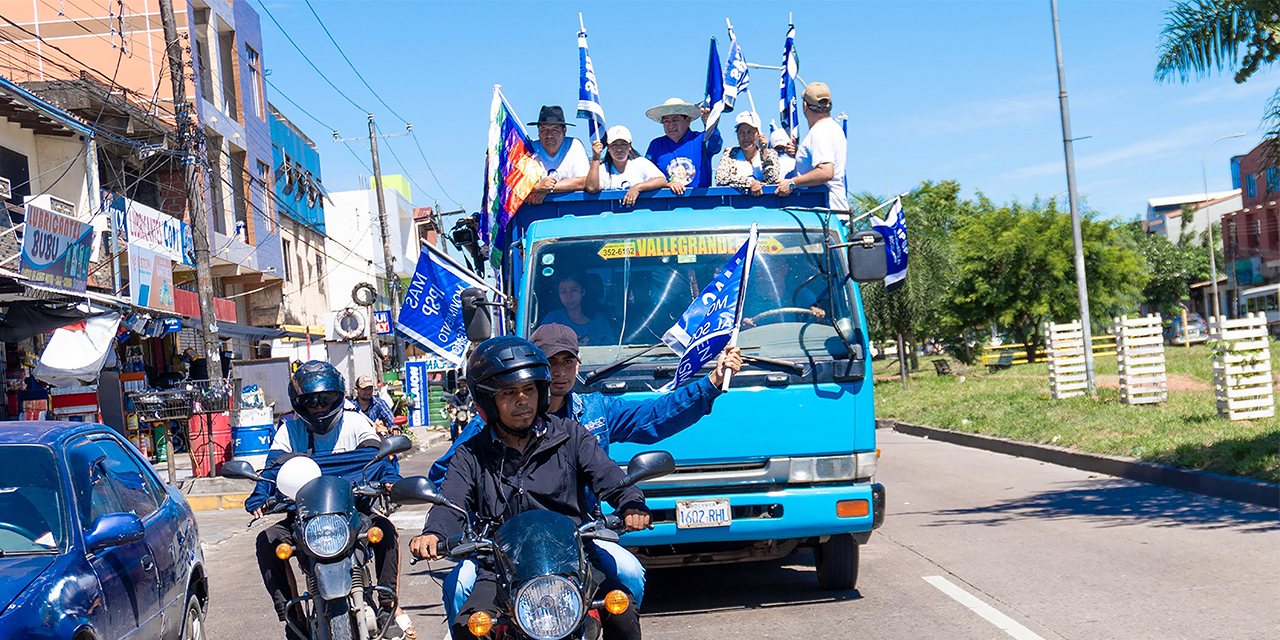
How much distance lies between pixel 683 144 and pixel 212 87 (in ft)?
86.0

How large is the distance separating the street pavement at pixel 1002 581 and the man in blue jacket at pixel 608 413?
141 cm

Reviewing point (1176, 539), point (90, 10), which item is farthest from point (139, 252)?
point (1176, 539)

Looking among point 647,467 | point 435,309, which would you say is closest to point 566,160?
point 435,309

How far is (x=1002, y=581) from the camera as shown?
8.03 m

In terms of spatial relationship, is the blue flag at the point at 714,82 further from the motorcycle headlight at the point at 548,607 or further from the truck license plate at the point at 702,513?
the motorcycle headlight at the point at 548,607

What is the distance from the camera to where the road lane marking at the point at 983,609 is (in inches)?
252

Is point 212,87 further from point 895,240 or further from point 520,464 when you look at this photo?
point 520,464

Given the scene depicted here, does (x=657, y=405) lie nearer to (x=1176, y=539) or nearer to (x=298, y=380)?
(x=298, y=380)

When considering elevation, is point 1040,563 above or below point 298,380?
below

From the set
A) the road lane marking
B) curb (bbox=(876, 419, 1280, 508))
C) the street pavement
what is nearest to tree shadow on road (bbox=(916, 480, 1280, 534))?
the street pavement

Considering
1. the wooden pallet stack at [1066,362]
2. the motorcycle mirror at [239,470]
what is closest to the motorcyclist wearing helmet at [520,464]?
the motorcycle mirror at [239,470]

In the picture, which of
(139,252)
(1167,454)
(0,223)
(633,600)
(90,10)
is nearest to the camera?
(633,600)

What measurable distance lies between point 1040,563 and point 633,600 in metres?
5.66

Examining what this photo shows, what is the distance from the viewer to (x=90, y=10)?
30.8 meters
